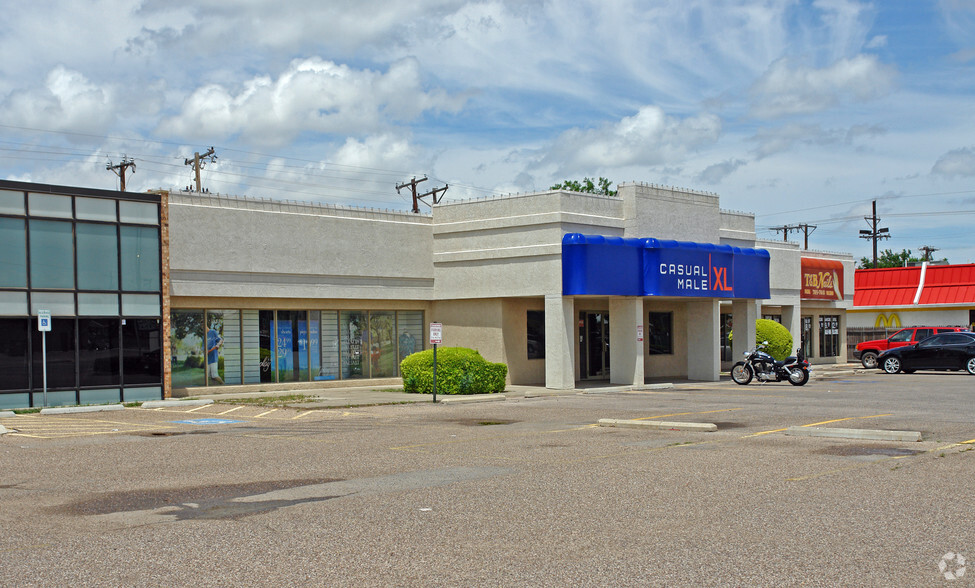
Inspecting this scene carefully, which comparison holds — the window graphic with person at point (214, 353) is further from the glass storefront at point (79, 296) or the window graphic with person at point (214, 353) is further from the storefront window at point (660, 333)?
the storefront window at point (660, 333)

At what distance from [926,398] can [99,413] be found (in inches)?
812

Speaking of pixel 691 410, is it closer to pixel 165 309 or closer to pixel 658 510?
pixel 658 510

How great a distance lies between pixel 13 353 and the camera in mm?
22984

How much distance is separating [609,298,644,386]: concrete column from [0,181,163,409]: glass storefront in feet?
47.5

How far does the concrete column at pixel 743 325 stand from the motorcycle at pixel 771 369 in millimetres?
4271

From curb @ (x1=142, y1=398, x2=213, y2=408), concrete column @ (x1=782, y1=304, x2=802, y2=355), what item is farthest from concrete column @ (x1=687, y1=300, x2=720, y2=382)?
curb @ (x1=142, y1=398, x2=213, y2=408)

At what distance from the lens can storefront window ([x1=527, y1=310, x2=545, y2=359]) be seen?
3183 centimetres

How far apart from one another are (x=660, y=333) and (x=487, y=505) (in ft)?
89.2

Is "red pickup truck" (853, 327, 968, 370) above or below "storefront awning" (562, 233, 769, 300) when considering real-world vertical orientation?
below

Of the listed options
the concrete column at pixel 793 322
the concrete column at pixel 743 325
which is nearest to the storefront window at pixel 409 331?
the concrete column at pixel 743 325

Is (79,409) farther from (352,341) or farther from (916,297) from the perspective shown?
(916,297)

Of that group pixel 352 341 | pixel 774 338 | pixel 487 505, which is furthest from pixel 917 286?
pixel 487 505

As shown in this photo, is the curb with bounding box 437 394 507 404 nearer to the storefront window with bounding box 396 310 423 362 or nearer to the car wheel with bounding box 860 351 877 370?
the storefront window with bounding box 396 310 423 362

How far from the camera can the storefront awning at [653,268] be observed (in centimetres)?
2872
